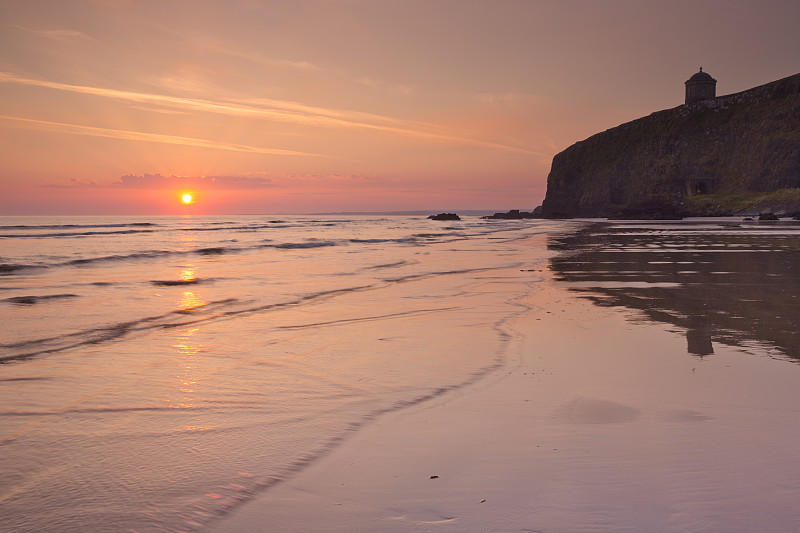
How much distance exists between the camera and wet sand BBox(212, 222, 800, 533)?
250cm

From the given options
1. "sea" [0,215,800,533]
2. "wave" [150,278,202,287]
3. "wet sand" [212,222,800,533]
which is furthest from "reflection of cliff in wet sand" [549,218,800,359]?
"wave" [150,278,202,287]

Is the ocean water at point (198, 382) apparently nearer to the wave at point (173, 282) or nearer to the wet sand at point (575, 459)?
the wet sand at point (575, 459)

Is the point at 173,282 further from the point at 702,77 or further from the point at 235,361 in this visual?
the point at 702,77

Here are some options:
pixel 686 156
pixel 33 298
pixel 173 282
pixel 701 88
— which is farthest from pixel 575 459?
pixel 701 88

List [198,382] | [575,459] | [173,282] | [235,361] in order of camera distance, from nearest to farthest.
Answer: [575,459]
[198,382]
[235,361]
[173,282]

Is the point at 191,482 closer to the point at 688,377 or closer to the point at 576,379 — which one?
the point at 576,379

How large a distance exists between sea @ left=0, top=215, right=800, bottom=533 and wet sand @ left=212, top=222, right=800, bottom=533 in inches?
10.6

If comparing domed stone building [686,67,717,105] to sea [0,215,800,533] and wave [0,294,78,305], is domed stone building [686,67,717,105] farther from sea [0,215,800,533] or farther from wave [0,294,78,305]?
wave [0,294,78,305]

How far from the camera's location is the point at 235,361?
565cm

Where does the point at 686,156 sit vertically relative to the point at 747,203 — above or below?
above

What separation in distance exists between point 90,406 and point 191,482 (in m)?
1.82

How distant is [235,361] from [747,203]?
8959cm

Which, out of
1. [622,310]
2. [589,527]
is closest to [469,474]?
[589,527]

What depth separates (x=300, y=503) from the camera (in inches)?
105
